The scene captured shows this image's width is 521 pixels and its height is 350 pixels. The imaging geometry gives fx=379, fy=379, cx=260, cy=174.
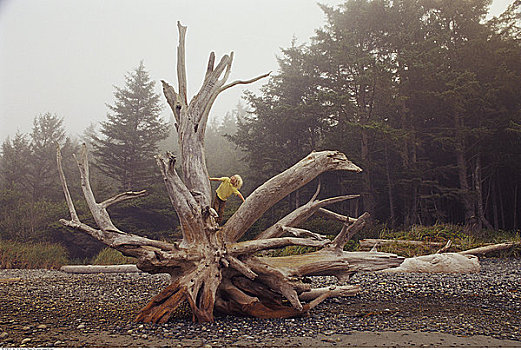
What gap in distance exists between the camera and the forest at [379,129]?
9.34 m

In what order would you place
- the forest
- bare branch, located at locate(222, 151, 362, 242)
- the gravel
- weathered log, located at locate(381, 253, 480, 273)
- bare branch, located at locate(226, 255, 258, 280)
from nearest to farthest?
the gravel < bare branch, located at locate(226, 255, 258, 280) < bare branch, located at locate(222, 151, 362, 242) < weathered log, located at locate(381, 253, 480, 273) < the forest

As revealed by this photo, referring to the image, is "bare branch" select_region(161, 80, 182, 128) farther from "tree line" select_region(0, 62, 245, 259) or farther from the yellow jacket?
"tree line" select_region(0, 62, 245, 259)

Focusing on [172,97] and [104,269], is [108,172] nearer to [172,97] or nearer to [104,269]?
[104,269]

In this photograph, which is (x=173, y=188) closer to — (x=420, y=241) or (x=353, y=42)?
(x=420, y=241)

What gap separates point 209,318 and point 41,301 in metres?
2.17

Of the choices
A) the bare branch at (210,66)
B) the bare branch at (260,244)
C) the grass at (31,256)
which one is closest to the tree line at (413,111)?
the grass at (31,256)

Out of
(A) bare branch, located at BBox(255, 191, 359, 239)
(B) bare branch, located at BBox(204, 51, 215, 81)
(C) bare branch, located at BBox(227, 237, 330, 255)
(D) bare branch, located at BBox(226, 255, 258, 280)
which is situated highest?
(B) bare branch, located at BBox(204, 51, 215, 81)

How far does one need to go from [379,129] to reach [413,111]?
1.91 metres

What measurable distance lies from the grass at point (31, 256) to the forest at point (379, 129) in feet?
1.76

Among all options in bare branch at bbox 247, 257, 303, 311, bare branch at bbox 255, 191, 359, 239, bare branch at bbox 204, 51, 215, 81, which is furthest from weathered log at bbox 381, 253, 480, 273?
bare branch at bbox 204, 51, 215, 81

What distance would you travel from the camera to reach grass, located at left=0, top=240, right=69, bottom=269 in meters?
7.48

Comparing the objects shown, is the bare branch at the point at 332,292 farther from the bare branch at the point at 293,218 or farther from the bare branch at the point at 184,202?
the bare branch at the point at 184,202

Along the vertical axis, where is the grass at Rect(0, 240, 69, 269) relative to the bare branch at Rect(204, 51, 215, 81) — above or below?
below

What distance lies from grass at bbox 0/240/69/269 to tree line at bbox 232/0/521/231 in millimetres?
5941
